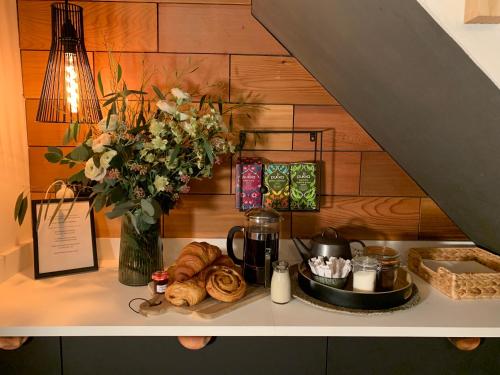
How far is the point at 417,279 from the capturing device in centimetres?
139

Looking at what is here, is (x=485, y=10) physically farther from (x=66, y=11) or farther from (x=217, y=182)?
(x=66, y=11)

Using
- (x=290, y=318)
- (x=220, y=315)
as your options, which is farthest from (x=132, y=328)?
(x=290, y=318)

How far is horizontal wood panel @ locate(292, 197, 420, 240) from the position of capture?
1.54m

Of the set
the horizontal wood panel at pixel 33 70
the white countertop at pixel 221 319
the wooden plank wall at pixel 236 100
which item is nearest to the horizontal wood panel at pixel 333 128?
the wooden plank wall at pixel 236 100

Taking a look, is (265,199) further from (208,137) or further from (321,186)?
(208,137)

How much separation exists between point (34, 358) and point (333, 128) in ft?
4.03

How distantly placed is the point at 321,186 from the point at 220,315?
68cm

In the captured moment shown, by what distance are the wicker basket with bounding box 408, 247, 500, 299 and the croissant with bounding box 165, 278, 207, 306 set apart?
787 millimetres

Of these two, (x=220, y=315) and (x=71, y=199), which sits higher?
(x=71, y=199)

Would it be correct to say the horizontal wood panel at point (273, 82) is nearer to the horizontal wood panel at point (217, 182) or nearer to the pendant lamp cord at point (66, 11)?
the horizontal wood panel at point (217, 182)

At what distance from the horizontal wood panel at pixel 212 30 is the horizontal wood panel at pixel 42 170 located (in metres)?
0.58

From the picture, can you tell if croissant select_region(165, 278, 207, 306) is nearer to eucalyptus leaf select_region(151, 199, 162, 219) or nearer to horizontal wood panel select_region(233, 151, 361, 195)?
eucalyptus leaf select_region(151, 199, 162, 219)

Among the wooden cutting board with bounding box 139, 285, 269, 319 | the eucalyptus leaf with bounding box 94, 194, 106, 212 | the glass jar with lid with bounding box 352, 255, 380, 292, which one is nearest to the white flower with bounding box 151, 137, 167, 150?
the eucalyptus leaf with bounding box 94, 194, 106, 212

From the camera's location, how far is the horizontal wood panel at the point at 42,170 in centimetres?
146
